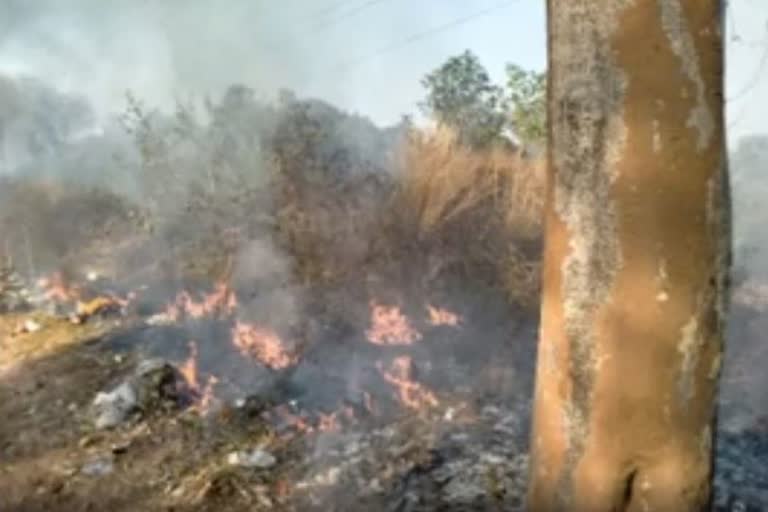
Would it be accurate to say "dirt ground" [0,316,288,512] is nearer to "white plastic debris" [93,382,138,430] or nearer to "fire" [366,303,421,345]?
"white plastic debris" [93,382,138,430]

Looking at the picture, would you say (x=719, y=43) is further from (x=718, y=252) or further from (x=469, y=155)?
(x=469, y=155)

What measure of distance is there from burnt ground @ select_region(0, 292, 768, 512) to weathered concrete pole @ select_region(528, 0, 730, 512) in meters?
2.42

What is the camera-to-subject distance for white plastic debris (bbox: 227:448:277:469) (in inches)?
165

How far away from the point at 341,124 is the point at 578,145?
361 inches

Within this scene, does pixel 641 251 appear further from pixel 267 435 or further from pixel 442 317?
pixel 442 317

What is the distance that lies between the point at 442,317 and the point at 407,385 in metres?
1.13

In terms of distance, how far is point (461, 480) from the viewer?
151 inches

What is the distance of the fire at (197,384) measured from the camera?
4.98 m

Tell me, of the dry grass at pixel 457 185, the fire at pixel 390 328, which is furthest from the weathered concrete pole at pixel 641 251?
the dry grass at pixel 457 185

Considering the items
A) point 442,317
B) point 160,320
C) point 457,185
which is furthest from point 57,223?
point 442,317

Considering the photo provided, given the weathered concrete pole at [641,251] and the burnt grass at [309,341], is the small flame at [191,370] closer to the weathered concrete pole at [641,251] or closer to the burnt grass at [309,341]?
the burnt grass at [309,341]

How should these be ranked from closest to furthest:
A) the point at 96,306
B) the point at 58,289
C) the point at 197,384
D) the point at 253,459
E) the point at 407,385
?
the point at 253,459, the point at 407,385, the point at 197,384, the point at 96,306, the point at 58,289

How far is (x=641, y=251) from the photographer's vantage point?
127 centimetres

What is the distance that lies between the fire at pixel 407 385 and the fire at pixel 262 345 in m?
0.61
